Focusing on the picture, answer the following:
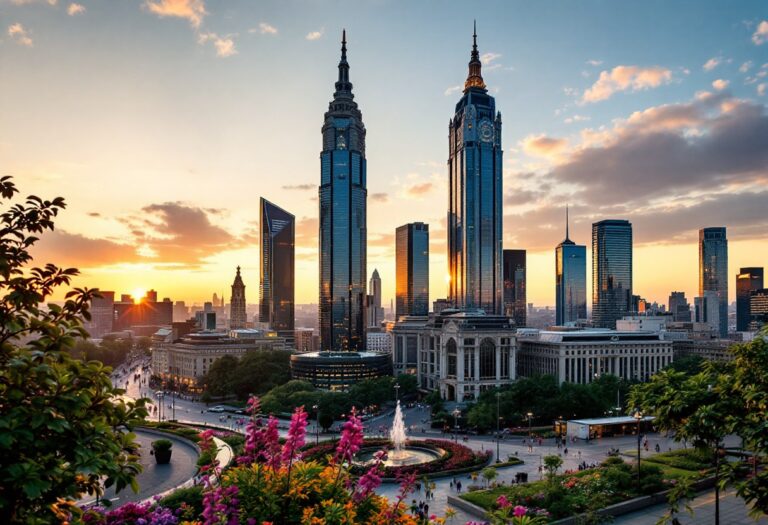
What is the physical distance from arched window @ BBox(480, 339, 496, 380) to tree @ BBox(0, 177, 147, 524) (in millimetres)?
115321

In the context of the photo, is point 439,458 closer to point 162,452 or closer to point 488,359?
point 162,452

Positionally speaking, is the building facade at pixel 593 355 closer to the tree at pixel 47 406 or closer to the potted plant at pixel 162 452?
the potted plant at pixel 162 452

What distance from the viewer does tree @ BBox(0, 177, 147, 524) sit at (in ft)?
30.5

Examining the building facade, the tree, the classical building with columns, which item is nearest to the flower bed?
the tree

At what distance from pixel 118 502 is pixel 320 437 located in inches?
1595

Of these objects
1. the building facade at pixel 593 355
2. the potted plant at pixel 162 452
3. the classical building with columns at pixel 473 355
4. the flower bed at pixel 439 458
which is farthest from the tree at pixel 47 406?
the building facade at pixel 593 355

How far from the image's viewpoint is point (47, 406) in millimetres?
9719

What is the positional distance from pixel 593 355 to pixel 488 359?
25734 mm

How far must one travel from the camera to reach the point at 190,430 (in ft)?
230

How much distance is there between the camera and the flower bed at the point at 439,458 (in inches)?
2149

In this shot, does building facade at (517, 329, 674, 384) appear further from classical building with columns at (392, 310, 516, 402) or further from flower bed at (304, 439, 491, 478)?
flower bed at (304, 439, 491, 478)

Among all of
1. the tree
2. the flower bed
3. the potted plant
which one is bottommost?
the flower bed

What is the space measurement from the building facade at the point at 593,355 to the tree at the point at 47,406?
409ft

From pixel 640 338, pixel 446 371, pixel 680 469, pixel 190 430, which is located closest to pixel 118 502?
pixel 190 430
